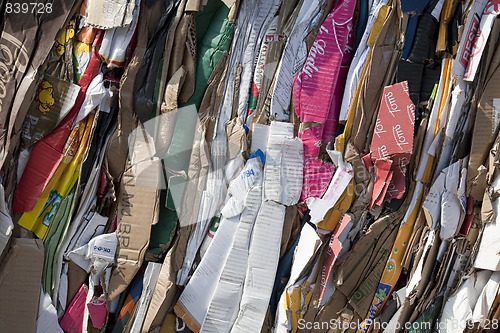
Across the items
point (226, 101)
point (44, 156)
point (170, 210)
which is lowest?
point (170, 210)

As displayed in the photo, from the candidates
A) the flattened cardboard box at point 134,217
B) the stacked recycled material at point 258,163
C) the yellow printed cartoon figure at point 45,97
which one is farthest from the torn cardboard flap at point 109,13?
the flattened cardboard box at point 134,217

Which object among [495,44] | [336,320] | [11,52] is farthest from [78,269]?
[495,44]

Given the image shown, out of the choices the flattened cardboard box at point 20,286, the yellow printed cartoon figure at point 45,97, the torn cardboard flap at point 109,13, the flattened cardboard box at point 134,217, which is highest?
the torn cardboard flap at point 109,13

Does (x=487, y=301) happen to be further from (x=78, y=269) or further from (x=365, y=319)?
(x=78, y=269)

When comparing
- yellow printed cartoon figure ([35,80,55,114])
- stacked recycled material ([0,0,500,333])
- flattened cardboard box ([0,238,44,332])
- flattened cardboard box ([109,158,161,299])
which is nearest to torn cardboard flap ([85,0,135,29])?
stacked recycled material ([0,0,500,333])

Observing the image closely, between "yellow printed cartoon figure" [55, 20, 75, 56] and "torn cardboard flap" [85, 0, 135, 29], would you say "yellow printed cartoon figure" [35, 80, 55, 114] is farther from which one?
"torn cardboard flap" [85, 0, 135, 29]

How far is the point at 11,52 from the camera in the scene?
2.58 metres

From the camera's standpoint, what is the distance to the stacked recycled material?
2604 millimetres

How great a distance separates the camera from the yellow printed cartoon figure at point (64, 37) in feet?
8.64

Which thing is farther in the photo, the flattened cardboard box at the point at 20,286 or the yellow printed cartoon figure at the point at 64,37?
the yellow printed cartoon figure at the point at 64,37

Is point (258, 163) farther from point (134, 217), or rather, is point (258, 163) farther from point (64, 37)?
point (64, 37)

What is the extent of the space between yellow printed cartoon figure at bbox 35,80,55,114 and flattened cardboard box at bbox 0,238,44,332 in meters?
0.58

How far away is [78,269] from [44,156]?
0.52 metres

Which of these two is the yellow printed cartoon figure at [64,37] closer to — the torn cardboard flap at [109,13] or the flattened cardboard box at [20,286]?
the torn cardboard flap at [109,13]
